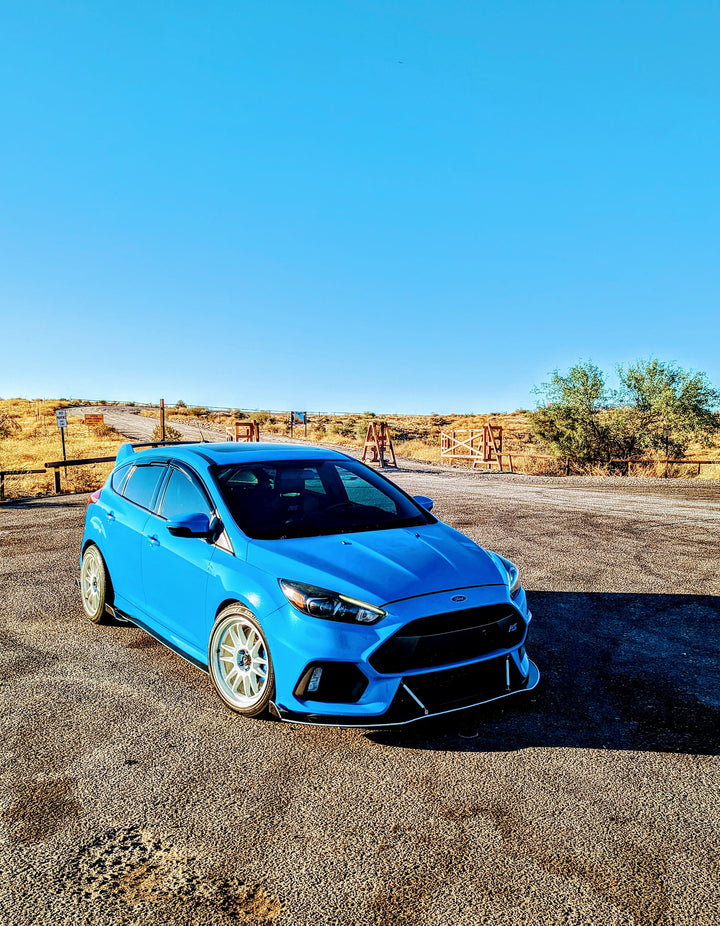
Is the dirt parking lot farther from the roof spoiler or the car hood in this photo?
the roof spoiler

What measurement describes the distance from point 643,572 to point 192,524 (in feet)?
19.2

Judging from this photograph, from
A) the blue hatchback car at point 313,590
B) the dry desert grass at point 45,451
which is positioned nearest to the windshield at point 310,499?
the blue hatchback car at point 313,590

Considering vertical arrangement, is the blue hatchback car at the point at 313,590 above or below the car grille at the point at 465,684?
above

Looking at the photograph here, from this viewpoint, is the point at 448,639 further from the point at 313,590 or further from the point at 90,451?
the point at 90,451

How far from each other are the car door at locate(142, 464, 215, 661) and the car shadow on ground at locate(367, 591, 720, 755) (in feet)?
4.48

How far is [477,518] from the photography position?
1258cm

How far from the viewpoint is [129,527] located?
544cm

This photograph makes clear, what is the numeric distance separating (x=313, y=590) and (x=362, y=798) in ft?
3.48

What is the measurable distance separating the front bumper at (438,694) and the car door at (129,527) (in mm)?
2036

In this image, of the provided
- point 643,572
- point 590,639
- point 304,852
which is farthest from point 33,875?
point 643,572

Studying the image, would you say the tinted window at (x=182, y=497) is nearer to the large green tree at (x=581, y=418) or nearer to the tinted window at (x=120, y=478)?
the tinted window at (x=120, y=478)

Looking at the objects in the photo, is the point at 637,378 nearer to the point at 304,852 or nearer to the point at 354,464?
the point at 354,464

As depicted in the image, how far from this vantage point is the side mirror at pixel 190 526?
439 cm

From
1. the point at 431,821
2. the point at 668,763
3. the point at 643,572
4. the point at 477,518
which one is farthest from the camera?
the point at 477,518
